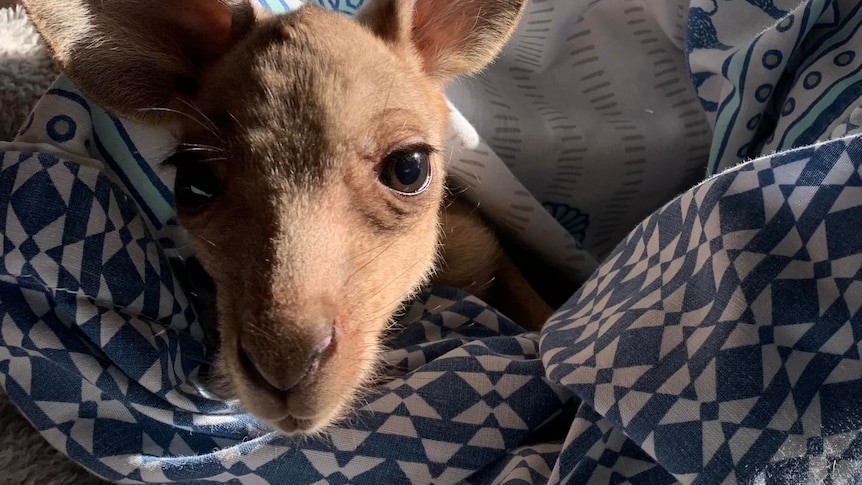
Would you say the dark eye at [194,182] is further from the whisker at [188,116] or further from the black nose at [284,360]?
the black nose at [284,360]

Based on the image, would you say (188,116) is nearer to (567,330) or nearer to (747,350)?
(567,330)

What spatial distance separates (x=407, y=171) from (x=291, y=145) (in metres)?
0.21

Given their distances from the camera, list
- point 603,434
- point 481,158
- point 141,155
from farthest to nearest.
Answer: point 481,158, point 141,155, point 603,434

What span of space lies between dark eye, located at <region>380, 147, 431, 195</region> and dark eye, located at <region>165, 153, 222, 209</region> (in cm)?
26

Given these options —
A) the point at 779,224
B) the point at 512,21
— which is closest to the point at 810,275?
the point at 779,224

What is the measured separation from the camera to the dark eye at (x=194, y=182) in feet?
3.61

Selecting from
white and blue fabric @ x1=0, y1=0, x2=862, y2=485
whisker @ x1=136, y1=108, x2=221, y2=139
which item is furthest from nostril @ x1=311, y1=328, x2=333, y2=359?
whisker @ x1=136, y1=108, x2=221, y2=139

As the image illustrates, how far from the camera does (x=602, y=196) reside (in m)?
1.86

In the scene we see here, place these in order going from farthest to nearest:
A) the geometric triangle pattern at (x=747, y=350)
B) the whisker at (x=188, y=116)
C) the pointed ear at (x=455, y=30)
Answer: the pointed ear at (x=455, y=30) < the whisker at (x=188, y=116) < the geometric triangle pattern at (x=747, y=350)

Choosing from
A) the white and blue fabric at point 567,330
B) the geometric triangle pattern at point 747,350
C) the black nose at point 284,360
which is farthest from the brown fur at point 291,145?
the geometric triangle pattern at point 747,350

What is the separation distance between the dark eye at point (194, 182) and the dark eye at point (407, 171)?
0.86ft

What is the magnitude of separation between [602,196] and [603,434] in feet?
3.10

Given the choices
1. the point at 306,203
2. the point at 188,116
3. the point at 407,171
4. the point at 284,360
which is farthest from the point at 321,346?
the point at 188,116

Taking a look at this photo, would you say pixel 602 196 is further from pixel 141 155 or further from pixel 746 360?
pixel 141 155
